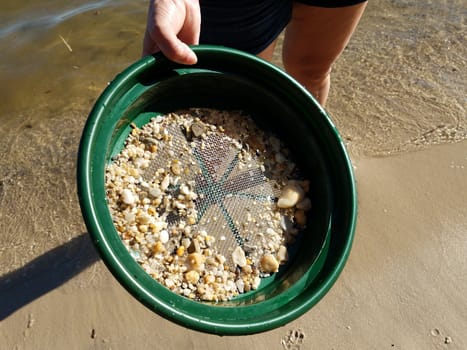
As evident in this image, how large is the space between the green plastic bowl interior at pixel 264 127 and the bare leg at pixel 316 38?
1.81ft

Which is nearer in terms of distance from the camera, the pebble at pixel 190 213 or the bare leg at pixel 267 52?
the pebble at pixel 190 213

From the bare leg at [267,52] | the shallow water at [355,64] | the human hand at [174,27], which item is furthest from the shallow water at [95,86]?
the human hand at [174,27]

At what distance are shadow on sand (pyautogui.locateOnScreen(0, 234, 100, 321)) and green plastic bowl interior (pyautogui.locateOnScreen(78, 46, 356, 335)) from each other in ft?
3.65

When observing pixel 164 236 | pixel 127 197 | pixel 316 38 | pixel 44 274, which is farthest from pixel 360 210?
pixel 44 274

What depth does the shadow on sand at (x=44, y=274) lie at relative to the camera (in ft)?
7.11

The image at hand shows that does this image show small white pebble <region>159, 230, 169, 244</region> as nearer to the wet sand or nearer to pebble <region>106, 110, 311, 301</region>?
pebble <region>106, 110, 311, 301</region>

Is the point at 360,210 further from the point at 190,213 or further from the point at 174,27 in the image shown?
the point at 174,27

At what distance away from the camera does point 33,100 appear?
3594 mm

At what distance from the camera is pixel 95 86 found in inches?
144

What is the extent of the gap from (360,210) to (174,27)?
4.80 ft

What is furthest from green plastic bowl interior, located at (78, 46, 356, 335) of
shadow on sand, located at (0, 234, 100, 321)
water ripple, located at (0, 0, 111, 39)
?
water ripple, located at (0, 0, 111, 39)

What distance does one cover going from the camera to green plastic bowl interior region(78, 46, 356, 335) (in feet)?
3.82

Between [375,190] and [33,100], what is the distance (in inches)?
A: 107

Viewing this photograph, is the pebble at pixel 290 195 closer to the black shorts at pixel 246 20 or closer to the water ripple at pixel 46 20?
the black shorts at pixel 246 20
